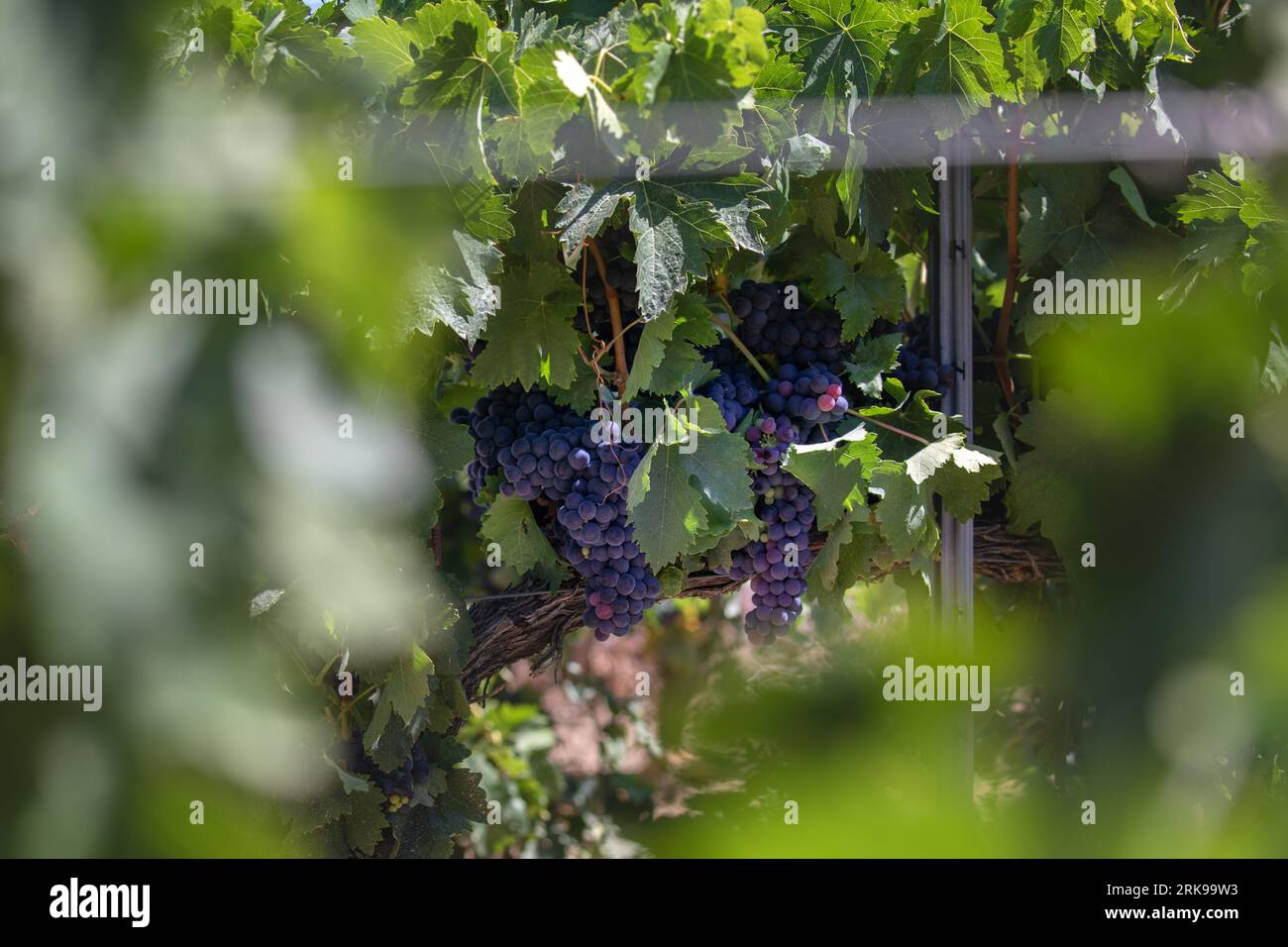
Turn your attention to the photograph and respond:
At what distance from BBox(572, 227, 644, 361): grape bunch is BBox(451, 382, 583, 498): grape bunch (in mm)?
79

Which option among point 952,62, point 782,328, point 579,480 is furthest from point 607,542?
point 952,62

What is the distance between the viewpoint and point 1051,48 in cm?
97

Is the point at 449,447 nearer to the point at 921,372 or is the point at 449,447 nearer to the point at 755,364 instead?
the point at 755,364

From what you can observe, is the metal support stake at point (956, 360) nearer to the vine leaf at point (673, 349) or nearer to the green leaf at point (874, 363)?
the green leaf at point (874, 363)

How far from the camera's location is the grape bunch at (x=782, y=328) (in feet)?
3.40

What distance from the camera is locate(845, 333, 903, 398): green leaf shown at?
103 centimetres

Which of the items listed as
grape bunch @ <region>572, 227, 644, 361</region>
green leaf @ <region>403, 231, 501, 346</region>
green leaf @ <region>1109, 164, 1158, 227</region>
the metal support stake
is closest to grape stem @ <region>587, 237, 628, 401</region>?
grape bunch @ <region>572, 227, 644, 361</region>

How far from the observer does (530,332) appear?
0.97m

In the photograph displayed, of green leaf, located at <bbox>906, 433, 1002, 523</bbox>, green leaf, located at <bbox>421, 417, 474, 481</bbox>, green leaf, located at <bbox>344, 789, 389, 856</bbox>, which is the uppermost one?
green leaf, located at <bbox>421, 417, 474, 481</bbox>

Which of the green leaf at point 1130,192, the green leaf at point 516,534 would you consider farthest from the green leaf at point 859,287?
the green leaf at point 516,534

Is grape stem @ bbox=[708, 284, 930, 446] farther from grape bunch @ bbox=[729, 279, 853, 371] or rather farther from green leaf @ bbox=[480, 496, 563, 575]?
green leaf @ bbox=[480, 496, 563, 575]

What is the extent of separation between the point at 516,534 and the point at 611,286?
247mm
